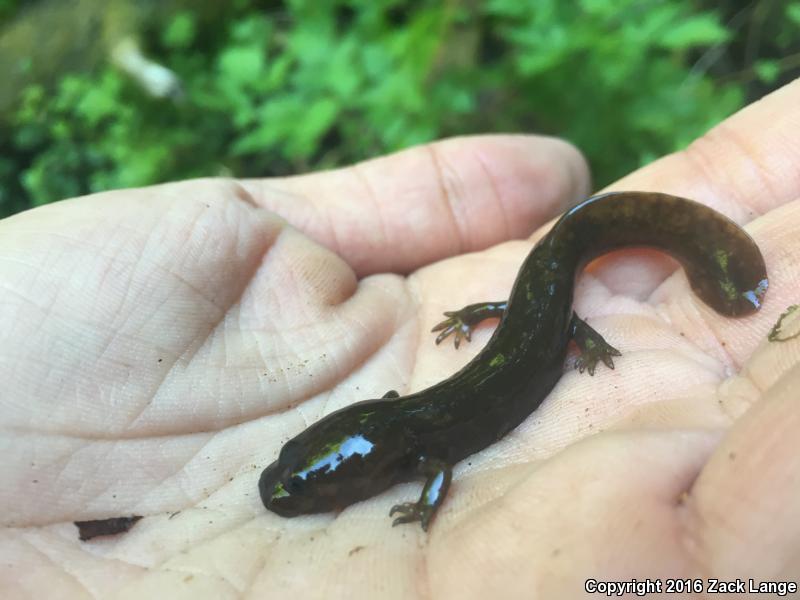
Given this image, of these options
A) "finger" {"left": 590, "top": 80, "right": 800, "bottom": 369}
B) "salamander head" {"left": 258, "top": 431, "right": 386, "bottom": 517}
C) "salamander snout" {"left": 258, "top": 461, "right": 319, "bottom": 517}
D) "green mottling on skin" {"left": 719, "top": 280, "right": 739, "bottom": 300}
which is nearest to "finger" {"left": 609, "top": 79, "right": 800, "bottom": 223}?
"finger" {"left": 590, "top": 80, "right": 800, "bottom": 369}

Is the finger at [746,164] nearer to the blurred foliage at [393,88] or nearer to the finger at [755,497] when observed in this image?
the blurred foliage at [393,88]

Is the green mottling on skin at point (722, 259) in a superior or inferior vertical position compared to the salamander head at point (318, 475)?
superior

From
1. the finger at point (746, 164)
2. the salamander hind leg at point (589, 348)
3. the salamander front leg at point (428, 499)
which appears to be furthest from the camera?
the finger at point (746, 164)

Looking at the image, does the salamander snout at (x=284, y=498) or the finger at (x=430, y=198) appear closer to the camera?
the salamander snout at (x=284, y=498)

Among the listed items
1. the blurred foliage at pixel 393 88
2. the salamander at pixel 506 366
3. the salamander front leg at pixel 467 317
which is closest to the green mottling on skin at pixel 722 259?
the salamander at pixel 506 366

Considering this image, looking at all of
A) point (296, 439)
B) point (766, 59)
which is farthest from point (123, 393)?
point (766, 59)

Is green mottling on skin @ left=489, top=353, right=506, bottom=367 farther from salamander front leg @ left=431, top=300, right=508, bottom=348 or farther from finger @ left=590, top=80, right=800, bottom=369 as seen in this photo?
finger @ left=590, top=80, right=800, bottom=369

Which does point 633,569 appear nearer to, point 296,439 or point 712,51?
point 296,439

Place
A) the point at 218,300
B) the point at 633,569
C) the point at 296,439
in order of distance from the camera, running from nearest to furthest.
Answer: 1. the point at 633,569
2. the point at 296,439
3. the point at 218,300

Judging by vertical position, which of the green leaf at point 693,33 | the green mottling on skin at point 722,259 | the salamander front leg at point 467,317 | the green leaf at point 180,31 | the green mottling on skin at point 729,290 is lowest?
the salamander front leg at point 467,317
